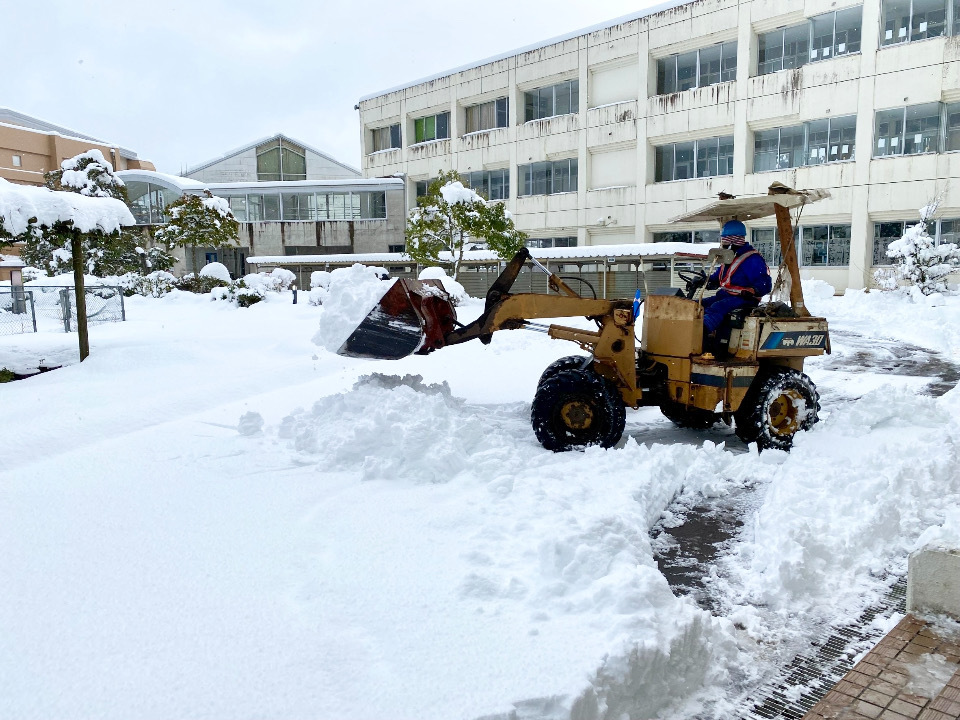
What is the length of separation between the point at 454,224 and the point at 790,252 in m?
18.5

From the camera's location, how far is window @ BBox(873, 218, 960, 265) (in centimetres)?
2300

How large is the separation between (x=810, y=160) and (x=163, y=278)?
78.6 ft

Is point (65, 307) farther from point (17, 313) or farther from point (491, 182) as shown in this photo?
point (491, 182)

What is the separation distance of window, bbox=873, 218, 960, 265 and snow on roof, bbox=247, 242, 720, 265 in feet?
17.9

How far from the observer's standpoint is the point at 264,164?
43312 mm

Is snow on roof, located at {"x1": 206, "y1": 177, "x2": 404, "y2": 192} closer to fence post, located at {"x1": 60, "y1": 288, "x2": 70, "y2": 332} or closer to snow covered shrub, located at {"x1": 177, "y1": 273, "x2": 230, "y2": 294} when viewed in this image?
snow covered shrub, located at {"x1": 177, "y1": 273, "x2": 230, "y2": 294}

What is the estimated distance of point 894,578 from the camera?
157 inches

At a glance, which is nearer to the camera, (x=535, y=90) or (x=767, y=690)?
(x=767, y=690)

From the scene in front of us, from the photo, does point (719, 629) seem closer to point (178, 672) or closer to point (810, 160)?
point (178, 672)

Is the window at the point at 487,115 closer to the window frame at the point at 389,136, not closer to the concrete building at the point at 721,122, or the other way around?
the concrete building at the point at 721,122

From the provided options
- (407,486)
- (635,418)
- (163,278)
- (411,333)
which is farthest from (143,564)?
(163,278)

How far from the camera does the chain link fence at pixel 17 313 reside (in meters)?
14.4

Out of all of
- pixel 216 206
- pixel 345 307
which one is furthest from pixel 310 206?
pixel 345 307

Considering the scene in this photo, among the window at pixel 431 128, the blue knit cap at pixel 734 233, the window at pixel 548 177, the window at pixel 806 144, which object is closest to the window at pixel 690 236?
the window at pixel 806 144
